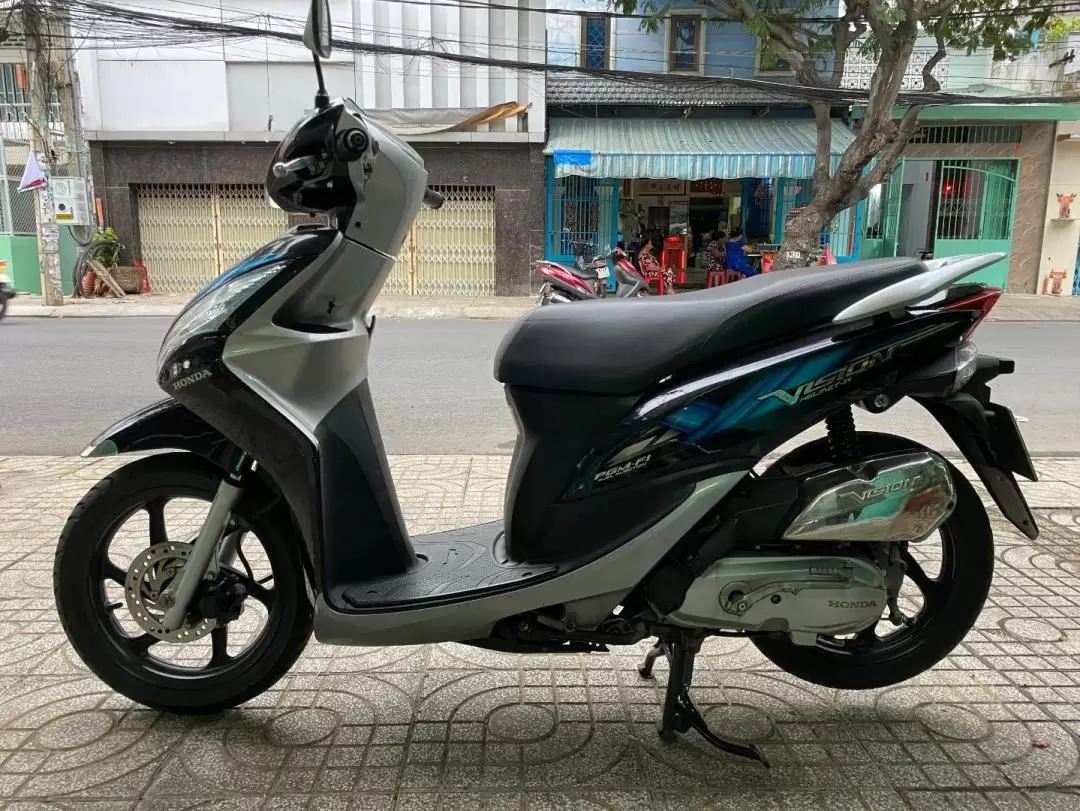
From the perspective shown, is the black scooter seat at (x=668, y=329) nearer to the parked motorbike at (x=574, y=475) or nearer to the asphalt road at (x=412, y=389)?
the parked motorbike at (x=574, y=475)

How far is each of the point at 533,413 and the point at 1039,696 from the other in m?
1.73

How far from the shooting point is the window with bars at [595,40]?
1518 centimetres

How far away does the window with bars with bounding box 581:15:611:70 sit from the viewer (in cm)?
1518

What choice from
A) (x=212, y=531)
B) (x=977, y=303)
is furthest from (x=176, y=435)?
(x=977, y=303)

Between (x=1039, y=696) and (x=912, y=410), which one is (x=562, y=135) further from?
(x=1039, y=696)

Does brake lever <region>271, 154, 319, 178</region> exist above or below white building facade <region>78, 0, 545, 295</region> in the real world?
below

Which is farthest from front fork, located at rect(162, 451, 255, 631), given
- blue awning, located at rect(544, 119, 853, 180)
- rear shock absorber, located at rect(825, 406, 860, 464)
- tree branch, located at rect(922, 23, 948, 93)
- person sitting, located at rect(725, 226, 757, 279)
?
person sitting, located at rect(725, 226, 757, 279)

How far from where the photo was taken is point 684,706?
2.07 m

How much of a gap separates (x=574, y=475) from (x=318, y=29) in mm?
1253

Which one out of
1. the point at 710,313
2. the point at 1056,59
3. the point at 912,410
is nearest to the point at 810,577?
the point at 710,313

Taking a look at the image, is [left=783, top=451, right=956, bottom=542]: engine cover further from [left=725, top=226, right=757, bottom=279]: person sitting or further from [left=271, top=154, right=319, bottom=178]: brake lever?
[left=725, top=226, right=757, bottom=279]: person sitting

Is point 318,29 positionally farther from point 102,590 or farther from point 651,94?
point 651,94

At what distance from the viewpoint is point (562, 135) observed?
15.0 meters

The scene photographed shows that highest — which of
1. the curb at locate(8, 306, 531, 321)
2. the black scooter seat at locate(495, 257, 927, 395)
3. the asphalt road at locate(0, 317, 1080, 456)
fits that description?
the black scooter seat at locate(495, 257, 927, 395)
